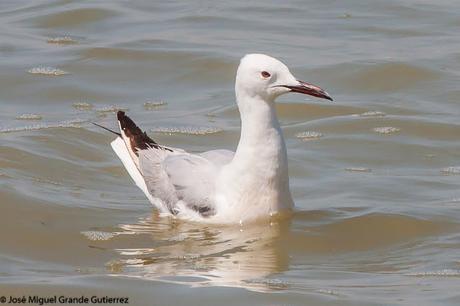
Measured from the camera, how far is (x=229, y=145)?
1161 cm

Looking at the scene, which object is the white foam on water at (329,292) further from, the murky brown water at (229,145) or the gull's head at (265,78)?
the gull's head at (265,78)

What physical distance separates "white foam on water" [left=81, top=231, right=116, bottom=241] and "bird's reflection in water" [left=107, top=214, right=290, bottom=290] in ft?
0.23

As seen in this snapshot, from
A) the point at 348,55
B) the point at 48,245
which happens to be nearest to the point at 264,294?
the point at 48,245

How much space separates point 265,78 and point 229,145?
2463 millimetres

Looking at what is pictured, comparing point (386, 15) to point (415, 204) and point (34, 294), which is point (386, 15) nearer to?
point (415, 204)

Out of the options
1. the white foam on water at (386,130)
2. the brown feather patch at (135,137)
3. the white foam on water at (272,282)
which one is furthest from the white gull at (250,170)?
the white foam on water at (386,130)

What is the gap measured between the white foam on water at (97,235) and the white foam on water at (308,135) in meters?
3.02

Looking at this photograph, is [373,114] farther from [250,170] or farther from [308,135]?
Result: [250,170]

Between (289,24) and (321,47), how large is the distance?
3.43 ft

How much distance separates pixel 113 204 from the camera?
10023mm

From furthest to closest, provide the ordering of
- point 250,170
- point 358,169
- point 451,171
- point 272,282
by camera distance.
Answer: point 358,169, point 451,171, point 250,170, point 272,282

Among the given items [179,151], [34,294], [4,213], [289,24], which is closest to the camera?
[34,294]

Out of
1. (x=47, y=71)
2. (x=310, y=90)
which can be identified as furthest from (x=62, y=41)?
(x=310, y=90)

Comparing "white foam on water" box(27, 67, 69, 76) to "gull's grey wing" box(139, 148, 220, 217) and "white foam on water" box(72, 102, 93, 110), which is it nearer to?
"white foam on water" box(72, 102, 93, 110)
